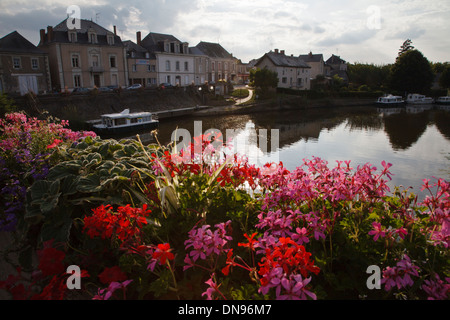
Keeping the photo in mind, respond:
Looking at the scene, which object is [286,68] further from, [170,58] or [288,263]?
[288,263]

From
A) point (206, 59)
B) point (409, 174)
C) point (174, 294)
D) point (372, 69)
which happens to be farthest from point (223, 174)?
point (372, 69)

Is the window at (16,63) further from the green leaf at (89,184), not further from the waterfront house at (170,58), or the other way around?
the green leaf at (89,184)

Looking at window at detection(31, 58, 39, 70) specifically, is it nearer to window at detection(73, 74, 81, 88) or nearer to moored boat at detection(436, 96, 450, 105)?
window at detection(73, 74, 81, 88)

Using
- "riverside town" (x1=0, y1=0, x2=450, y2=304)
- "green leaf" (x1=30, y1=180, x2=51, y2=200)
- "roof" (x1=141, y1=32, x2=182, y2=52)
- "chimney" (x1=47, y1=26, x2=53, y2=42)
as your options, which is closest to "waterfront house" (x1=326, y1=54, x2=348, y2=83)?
"roof" (x1=141, y1=32, x2=182, y2=52)

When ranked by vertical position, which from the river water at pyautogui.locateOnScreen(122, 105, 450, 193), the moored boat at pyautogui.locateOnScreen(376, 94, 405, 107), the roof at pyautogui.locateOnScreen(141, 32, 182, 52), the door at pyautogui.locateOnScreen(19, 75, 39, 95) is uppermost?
the roof at pyautogui.locateOnScreen(141, 32, 182, 52)

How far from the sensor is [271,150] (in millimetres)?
17766

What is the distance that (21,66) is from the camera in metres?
27.3

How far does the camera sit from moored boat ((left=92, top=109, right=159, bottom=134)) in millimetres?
20172

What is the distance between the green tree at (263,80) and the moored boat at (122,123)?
23.8m

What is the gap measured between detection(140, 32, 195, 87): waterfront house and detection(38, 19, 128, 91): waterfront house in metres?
5.36

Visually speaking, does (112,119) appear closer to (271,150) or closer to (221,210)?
(271,150)

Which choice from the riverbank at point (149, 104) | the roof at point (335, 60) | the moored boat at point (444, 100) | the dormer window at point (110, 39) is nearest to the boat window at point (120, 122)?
the riverbank at point (149, 104)

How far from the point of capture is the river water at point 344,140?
565 inches

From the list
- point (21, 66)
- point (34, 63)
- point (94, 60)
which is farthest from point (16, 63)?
point (94, 60)
